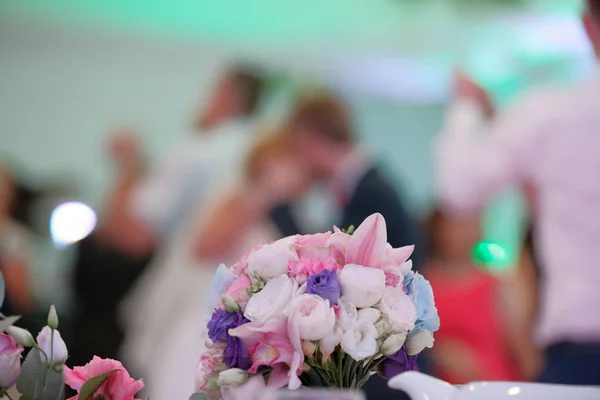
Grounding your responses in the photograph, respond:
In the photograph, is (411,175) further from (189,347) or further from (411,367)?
(411,367)

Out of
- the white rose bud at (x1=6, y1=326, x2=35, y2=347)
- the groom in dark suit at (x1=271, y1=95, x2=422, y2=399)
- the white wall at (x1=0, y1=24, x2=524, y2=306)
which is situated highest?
the white wall at (x1=0, y1=24, x2=524, y2=306)

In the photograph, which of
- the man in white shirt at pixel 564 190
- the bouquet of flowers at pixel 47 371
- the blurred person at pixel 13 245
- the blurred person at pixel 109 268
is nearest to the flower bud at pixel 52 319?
the bouquet of flowers at pixel 47 371

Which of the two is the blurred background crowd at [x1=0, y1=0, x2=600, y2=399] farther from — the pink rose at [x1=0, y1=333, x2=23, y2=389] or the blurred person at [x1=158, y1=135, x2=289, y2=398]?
the pink rose at [x1=0, y1=333, x2=23, y2=389]

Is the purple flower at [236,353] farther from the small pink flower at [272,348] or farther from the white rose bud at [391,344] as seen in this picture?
the white rose bud at [391,344]

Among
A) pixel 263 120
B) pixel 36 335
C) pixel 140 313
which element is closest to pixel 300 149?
pixel 140 313

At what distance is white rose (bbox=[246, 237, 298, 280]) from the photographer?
2.53 ft

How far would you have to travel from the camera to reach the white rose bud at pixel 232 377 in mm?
749

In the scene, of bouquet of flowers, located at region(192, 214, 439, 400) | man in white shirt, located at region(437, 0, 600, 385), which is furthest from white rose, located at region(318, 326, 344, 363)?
man in white shirt, located at region(437, 0, 600, 385)

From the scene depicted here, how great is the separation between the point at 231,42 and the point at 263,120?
728mm

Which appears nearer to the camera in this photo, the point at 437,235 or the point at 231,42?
the point at 437,235

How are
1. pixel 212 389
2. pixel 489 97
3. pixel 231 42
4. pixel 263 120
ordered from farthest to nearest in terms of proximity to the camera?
pixel 231 42 < pixel 263 120 < pixel 489 97 < pixel 212 389

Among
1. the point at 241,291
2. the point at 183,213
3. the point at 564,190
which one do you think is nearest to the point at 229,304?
the point at 241,291

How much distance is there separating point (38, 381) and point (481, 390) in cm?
40

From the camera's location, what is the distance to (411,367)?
0.80m
